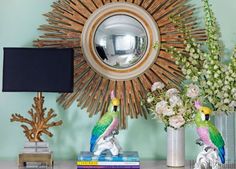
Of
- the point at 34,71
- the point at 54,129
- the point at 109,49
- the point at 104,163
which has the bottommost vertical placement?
the point at 104,163

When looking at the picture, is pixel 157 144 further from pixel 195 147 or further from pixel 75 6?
pixel 75 6

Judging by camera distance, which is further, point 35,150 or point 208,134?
point 35,150

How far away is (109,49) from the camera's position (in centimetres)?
241

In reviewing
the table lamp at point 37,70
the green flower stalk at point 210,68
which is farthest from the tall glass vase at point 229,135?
the table lamp at point 37,70

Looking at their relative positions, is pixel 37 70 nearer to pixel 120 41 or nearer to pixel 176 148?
pixel 120 41

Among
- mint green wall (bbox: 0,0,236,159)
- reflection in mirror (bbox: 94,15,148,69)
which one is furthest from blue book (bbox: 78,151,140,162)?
reflection in mirror (bbox: 94,15,148,69)

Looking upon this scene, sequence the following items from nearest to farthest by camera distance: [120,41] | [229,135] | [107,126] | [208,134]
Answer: [208,134] < [107,126] < [229,135] < [120,41]

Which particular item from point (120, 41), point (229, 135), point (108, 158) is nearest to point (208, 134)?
point (229, 135)

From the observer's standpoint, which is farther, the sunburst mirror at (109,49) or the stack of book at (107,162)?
the sunburst mirror at (109,49)

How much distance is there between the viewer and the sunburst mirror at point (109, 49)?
7.94 ft

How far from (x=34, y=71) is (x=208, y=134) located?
79 cm

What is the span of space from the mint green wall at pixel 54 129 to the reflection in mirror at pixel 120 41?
0.29 meters

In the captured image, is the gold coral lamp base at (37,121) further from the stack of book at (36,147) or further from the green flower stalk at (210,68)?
the green flower stalk at (210,68)

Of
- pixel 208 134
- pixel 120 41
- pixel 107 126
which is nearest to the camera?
pixel 208 134
